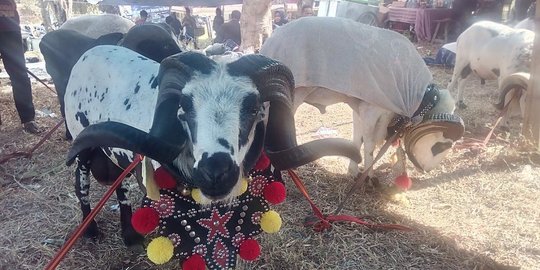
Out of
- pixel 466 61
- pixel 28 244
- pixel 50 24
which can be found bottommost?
pixel 50 24

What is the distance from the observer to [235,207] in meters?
2.33

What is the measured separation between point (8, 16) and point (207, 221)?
4.64m

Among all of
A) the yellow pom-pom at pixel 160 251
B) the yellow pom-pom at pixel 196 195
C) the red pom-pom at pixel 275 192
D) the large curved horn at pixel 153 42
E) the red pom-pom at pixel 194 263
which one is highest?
the large curved horn at pixel 153 42

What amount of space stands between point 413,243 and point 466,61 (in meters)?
4.94

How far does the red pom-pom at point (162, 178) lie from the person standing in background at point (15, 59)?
14.5ft

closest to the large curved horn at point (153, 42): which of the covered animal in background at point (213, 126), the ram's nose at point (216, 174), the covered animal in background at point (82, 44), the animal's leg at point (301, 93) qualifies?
the covered animal in background at point (82, 44)

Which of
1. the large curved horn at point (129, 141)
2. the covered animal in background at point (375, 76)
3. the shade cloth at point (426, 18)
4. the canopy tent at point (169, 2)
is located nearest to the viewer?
the large curved horn at point (129, 141)

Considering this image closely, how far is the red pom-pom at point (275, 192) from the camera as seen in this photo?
233 cm

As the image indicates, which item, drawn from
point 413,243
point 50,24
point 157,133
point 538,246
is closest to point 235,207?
point 157,133

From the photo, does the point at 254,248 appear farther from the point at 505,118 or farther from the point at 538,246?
the point at 505,118

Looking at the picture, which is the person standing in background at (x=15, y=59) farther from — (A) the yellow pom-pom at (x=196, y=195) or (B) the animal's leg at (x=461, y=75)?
(B) the animal's leg at (x=461, y=75)

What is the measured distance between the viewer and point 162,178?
7.07 feet

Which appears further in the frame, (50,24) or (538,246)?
(50,24)

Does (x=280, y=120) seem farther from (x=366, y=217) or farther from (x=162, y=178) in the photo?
(x=366, y=217)
